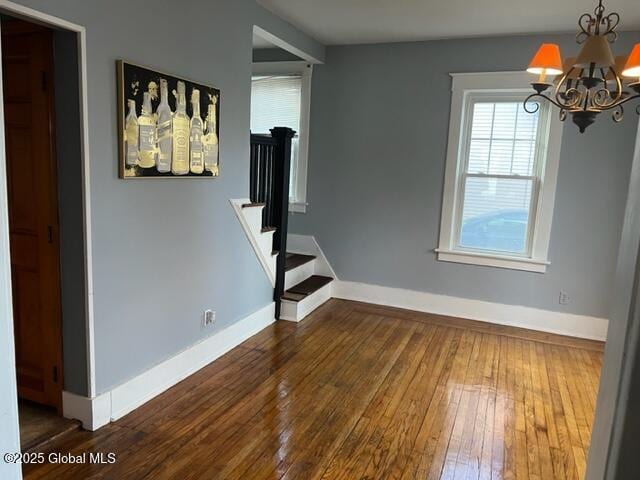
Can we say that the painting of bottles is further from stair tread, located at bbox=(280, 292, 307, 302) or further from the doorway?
stair tread, located at bbox=(280, 292, 307, 302)

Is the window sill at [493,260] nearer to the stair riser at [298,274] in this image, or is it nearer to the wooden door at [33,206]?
the stair riser at [298,274]

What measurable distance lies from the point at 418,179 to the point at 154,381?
313 cm

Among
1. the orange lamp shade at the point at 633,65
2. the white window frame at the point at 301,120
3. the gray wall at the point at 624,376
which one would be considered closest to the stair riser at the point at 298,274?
the white window frame at the point at 301,120

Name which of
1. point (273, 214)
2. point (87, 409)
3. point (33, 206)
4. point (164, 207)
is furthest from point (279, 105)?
point (87, 409)

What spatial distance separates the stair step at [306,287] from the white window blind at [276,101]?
65.1 inches

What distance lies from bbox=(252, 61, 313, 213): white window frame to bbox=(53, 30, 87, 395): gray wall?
3.07 metres

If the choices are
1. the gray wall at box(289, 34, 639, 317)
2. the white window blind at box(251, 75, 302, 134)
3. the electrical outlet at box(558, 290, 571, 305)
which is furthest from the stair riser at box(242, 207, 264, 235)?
the electrical outlet at box(558, 290, 571, 305)

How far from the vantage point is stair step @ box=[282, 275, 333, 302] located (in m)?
4.47

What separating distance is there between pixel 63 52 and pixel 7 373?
5.49 feet

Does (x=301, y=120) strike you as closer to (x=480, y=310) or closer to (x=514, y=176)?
(x=514, y=176)

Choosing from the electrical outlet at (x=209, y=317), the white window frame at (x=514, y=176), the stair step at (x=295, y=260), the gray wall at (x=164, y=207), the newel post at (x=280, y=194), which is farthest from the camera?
the stair step at (x=295, y=260)

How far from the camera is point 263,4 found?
3.66m

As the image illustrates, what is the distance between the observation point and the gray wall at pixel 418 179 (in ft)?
Result: 13.7

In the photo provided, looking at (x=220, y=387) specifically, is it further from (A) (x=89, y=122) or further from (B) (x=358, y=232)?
(B) (x=358, y=232)
